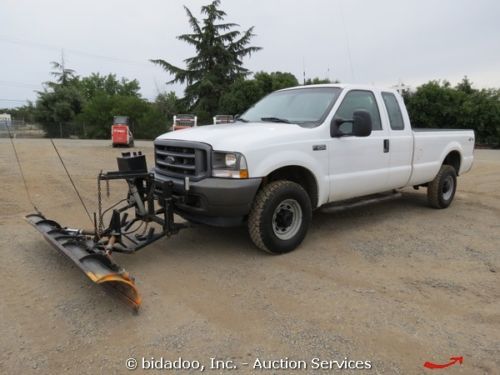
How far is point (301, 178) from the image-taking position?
5.19 metres

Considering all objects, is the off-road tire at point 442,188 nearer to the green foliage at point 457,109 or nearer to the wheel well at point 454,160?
the wheel well at point 454,160

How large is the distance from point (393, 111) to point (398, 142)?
18.7 inches

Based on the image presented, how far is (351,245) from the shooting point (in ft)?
17.5

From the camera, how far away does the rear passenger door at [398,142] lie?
6.08 m

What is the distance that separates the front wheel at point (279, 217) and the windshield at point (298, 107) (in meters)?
0.96

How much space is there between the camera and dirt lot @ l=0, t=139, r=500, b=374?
295cm

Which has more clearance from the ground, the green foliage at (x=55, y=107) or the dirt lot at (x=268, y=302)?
the green foliage at (x=55, y=107)

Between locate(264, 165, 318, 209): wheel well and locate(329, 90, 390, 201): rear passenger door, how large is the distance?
0.26 metres

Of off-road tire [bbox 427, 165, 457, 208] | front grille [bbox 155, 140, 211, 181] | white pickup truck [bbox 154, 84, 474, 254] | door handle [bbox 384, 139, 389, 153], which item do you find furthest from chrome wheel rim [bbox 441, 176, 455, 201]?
front grille [bbox 155, 140, 211, 181]

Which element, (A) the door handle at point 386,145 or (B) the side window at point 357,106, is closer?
(B) the side window at point 357,106

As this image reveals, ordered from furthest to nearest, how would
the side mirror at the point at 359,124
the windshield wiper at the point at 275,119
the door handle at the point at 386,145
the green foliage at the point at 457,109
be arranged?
the green foliage at the point at 457,109 < the door handle at the point at 386,145 < the windshield wiper at the point at 275,119 < the side mirror at the point at 359,124

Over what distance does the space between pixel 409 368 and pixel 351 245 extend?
2.58m

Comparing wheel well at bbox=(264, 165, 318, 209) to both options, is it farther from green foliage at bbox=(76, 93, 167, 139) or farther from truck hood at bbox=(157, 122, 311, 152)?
green foliage at bbox=(76, 93, 167, 139)

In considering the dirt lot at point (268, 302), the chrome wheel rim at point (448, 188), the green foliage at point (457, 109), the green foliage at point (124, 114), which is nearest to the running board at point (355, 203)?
the dirt lot at point (268, 302)
